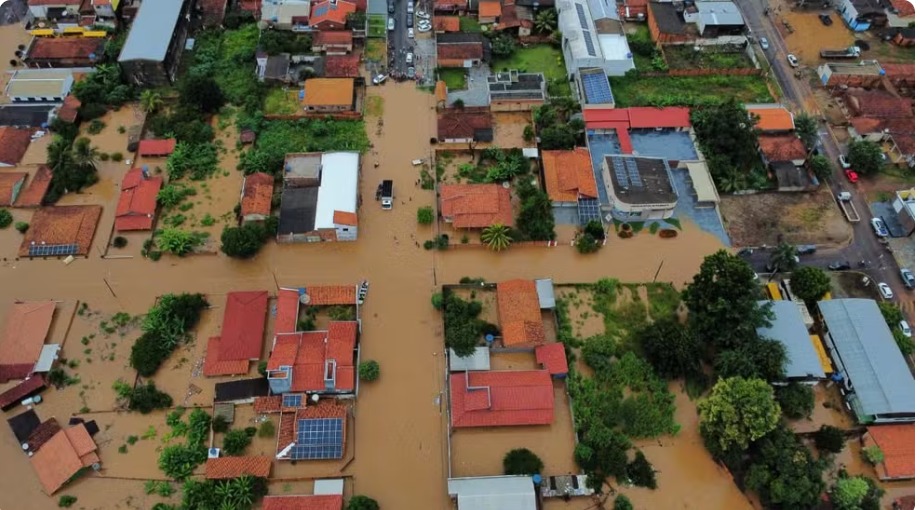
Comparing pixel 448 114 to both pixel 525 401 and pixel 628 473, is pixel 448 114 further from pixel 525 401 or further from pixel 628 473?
pixel 628 473

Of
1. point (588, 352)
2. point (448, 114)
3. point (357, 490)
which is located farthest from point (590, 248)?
point (357, 490)

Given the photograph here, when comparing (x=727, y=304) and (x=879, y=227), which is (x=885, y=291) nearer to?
(x=879, y=227)

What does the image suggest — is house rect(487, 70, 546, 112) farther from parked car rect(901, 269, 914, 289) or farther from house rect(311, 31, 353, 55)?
parked car rect(901, 269, 914, 289)

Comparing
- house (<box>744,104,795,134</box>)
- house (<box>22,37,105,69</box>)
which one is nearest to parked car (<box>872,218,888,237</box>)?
house (<box>744,104,795,134</box>)

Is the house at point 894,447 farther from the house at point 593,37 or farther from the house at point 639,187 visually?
the house at point 593,37

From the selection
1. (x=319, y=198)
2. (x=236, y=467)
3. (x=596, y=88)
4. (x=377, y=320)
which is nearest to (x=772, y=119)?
(x=596, y=88)

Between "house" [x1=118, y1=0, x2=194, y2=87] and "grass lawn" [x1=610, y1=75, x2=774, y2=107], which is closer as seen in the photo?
"house" [x1=118, y1=0, x2=194, y2=87]
